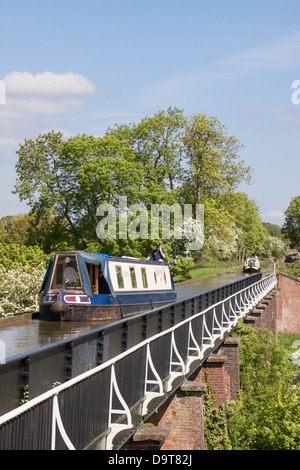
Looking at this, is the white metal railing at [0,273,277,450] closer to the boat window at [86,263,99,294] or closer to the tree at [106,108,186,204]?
the boat window at [86,263,99,294]

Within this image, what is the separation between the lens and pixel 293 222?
99.9 m

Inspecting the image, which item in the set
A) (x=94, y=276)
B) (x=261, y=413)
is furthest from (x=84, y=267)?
(x=261, y=413)

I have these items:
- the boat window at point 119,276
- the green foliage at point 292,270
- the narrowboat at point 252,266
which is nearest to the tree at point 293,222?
the green foliage at point 292,270

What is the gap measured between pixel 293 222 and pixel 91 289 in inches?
3518

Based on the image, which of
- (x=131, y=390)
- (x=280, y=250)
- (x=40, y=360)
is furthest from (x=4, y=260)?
(x=280, y=250)

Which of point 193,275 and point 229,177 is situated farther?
point 229,177

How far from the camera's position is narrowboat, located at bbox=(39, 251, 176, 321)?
13180 millimetres

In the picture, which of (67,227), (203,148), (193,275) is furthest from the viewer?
(203,148)

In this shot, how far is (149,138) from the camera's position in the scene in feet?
174

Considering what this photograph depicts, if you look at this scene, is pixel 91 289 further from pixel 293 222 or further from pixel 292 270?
pixel 293 222

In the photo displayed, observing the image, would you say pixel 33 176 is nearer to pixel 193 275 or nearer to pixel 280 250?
pixel 193 275

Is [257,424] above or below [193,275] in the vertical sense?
below

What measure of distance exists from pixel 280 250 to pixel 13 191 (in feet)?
258

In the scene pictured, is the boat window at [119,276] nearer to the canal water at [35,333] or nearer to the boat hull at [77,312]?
the boat hull at [77,312]
